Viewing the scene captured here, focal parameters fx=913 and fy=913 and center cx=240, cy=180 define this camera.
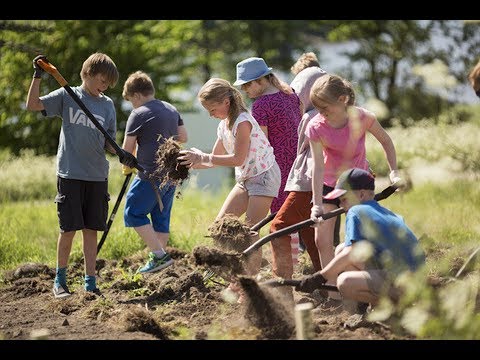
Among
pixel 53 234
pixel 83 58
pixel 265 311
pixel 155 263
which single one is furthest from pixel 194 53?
pixel 265 311

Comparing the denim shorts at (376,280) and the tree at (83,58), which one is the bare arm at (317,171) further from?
the tree at (83,58)

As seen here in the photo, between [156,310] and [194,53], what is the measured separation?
13.8m

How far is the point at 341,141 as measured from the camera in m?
5.87

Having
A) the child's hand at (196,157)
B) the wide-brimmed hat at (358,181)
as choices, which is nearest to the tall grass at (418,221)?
the wide-brimmed hat at (358,181)

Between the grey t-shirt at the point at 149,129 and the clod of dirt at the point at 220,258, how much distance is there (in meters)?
1.73

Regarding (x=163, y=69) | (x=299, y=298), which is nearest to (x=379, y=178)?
(x=163, y=69)

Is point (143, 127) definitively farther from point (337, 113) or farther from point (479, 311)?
point (479, 311)

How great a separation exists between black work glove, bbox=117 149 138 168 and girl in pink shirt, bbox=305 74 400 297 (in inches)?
67.0

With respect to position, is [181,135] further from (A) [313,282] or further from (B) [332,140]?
(A) [313,282]

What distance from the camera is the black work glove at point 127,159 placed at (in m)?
6.98

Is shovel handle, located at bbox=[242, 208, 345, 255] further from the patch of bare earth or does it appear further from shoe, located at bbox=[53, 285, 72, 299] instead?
shoe, located at bbox=[53, 285, 72, 299]

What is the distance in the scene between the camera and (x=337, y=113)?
5812 millimetres

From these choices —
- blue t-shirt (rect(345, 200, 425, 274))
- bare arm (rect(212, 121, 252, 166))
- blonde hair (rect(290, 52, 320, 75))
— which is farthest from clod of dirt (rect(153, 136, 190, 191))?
blue t-shirt (rect(345, 200, 425, 274))
